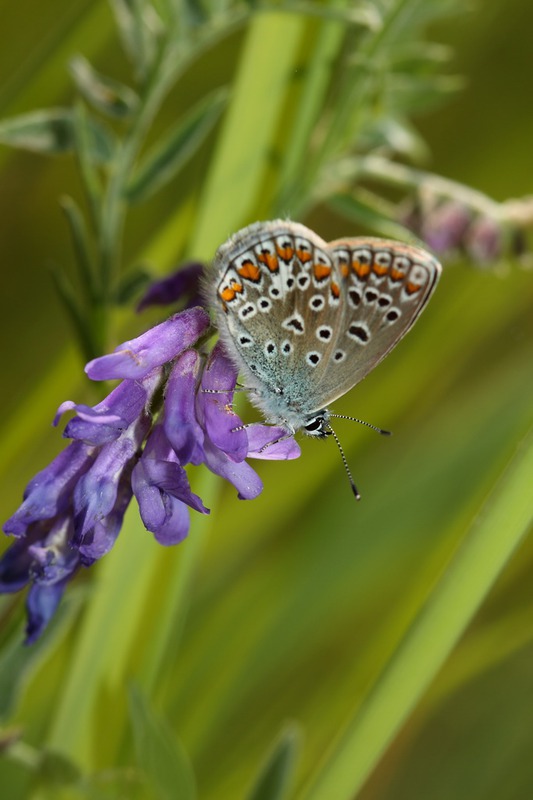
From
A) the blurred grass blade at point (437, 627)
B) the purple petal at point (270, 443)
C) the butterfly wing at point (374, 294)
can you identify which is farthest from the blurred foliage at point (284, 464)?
the purple petal at point (270, 443)

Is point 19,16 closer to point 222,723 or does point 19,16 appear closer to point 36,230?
point 36,230

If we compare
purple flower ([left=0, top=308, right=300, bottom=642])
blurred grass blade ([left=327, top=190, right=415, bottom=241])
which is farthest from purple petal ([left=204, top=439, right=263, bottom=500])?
blurred grass blade ([left=327, top=190, right=415, bottom=241])

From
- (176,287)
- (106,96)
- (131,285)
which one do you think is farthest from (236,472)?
(106,96)

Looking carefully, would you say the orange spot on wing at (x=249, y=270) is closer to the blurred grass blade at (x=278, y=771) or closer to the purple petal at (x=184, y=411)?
the purple petal at (x=184, y=411)

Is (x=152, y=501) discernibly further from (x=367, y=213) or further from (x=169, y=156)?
(x=367, y=213)

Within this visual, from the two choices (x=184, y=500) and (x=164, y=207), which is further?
(x=164, y=207)

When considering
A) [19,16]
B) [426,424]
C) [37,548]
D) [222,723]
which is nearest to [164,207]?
[19,16]

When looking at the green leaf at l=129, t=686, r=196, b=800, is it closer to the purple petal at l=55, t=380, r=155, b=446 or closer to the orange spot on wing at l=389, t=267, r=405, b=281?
the purple petal at l=55, t=380, r=155, b=446
